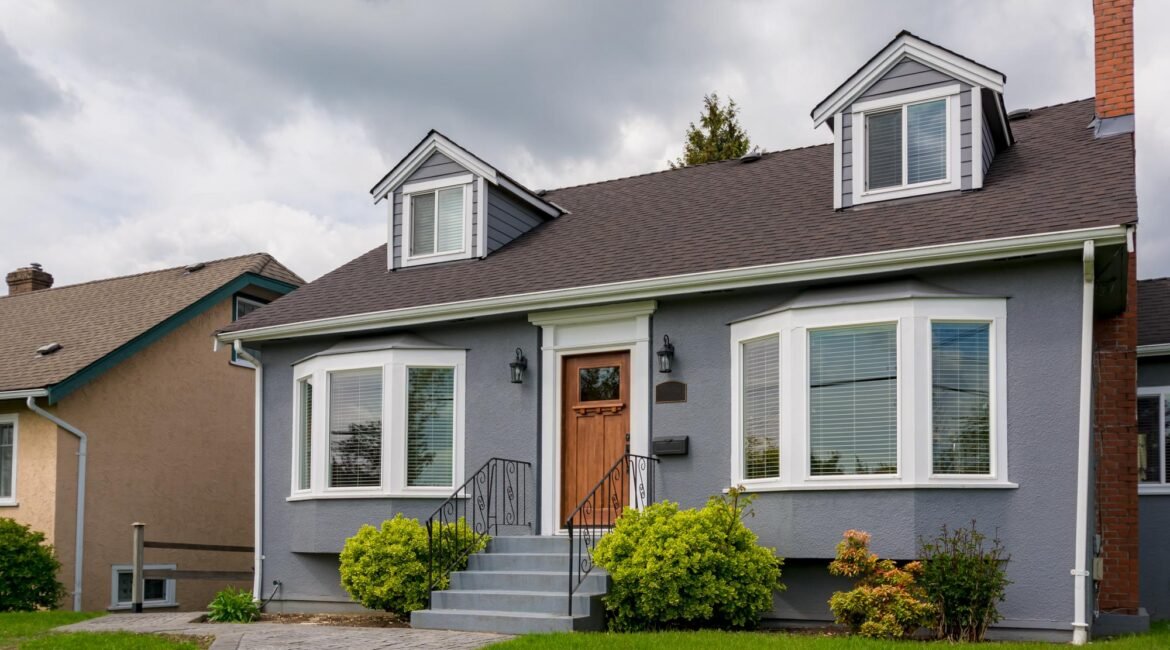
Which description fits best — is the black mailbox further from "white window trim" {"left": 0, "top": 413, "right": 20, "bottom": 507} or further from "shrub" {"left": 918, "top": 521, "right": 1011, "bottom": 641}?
"white window trim" {"left": 0, "top": 413, "right": 20, "bottom": 507}

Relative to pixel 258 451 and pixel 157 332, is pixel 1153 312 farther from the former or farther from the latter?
pixel 157 332

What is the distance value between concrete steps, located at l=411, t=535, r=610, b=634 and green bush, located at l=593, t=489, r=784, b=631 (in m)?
0.28

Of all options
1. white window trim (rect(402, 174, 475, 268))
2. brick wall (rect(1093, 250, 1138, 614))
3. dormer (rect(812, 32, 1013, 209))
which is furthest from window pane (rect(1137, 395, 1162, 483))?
white window trim (rect(402, 174, 475, 268))

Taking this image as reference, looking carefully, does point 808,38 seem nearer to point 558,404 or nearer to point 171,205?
point 558,404

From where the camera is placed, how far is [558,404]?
1249cm

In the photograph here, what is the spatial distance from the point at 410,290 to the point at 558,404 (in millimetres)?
2565

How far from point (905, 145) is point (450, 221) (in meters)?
5.82

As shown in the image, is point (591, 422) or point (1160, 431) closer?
point (591, 422)

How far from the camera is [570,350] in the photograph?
12453 mm

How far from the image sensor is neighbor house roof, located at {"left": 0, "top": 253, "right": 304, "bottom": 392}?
1678 centimetres

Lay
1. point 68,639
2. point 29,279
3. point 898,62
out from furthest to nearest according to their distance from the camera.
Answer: point 29,279 → point 898,62 → point 68,639

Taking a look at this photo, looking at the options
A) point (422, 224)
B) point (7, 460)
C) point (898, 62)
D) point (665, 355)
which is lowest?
point (7, 460)

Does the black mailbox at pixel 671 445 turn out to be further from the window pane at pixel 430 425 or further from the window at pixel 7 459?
the window at pixel 7 459

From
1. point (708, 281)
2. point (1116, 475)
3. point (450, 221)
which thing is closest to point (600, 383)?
point (708, 281)
